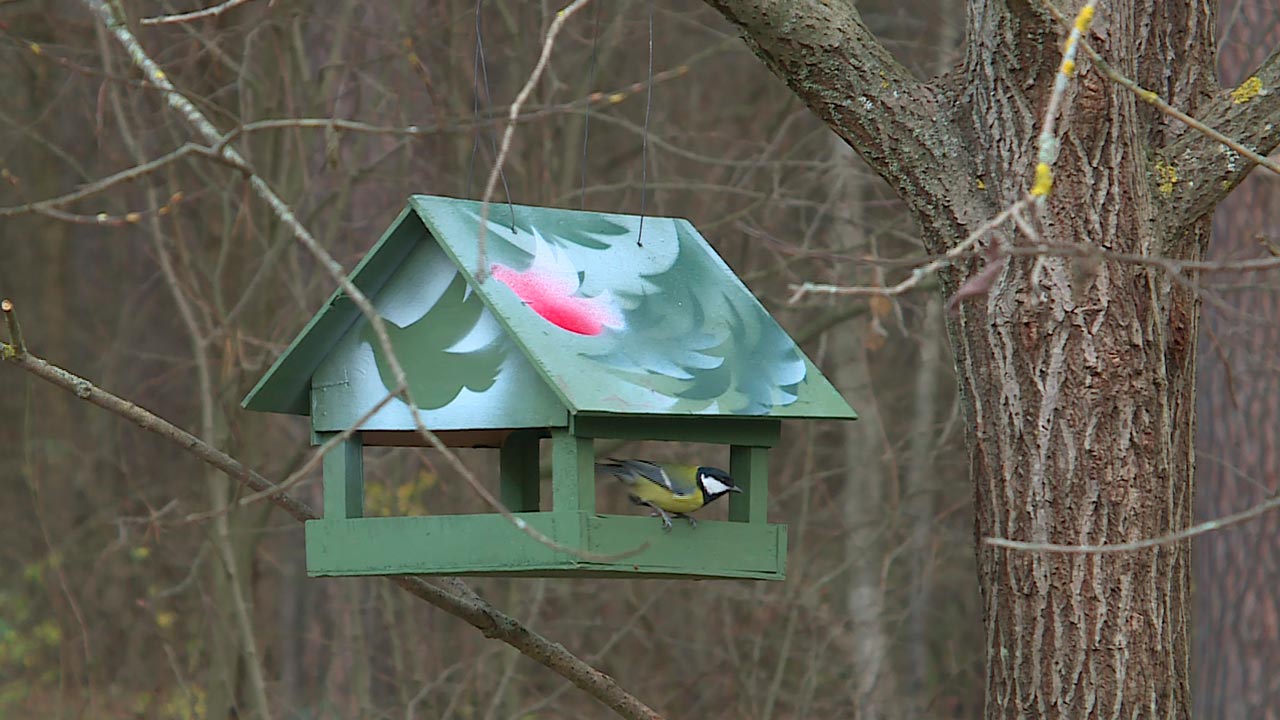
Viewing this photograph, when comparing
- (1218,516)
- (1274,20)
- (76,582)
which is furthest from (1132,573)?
(76,582)

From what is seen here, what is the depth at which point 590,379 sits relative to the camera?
3076 millimetres

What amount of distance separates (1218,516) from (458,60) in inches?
170

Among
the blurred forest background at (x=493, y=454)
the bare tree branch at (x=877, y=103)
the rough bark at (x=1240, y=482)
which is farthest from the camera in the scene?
the blurred forest background at (x=493, y=454)

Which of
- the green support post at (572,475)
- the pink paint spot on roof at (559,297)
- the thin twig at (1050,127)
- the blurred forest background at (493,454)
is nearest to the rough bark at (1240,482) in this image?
the blurred forest background at (493,454)

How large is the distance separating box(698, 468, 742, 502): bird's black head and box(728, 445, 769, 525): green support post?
16cm

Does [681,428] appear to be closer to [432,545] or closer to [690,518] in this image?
[690,518]

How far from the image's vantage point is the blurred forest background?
713cm

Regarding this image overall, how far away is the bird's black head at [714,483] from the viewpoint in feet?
10.7

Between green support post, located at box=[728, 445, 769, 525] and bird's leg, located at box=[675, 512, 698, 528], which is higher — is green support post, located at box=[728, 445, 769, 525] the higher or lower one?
the higher one

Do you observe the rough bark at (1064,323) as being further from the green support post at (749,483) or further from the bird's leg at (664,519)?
the bird's leg at (664,519)

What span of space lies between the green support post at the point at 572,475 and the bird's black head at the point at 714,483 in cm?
26

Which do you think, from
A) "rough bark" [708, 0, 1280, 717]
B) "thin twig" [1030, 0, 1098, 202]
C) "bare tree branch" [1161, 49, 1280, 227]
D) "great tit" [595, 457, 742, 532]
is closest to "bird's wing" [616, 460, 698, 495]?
"great tit" [595, 457, 742, 532]

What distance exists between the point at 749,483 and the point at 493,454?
18.1ft

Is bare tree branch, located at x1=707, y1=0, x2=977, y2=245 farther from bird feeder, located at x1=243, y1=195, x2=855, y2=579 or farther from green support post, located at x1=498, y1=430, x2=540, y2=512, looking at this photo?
green support post, located at x1=498, y1=430, x2=540, y2=512
